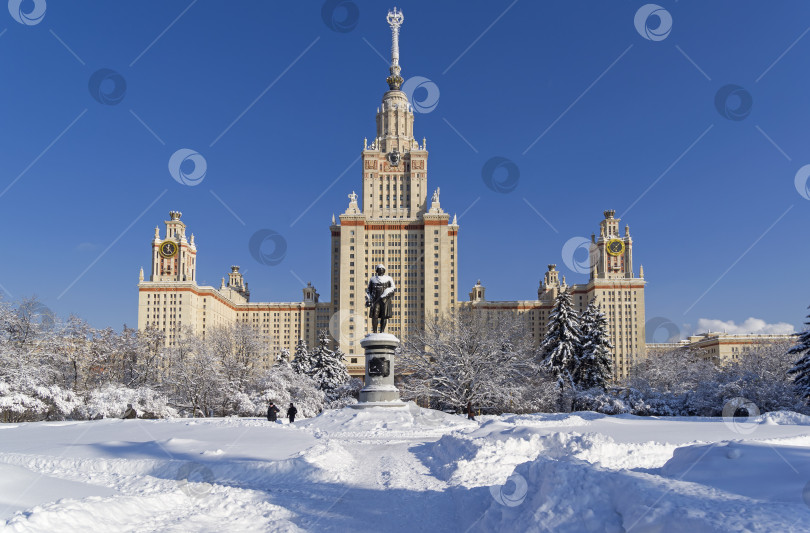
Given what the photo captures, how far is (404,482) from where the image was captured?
39.6 ft

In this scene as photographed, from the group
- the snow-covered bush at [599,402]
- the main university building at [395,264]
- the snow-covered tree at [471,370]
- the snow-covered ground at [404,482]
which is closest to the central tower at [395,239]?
the main university building at [395,264]

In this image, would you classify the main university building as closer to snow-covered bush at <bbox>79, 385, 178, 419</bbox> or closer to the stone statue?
snow-covered bush at <bbox>79, 385, 178, 419</bbox>

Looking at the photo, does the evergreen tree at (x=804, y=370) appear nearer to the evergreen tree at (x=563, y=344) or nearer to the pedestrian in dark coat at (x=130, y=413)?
the evergreen tree at (x=563, y=344)

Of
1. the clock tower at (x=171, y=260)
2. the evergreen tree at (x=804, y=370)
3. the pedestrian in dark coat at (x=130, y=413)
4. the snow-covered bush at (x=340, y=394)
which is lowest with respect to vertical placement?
the snow-covered bush at (x=340, y=394)

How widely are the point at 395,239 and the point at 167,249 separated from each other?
45.7m

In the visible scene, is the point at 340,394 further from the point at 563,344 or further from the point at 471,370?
the point at 563,344

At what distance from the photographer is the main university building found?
11669cm

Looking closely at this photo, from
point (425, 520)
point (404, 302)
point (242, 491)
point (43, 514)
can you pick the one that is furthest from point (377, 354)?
point (404, 302)

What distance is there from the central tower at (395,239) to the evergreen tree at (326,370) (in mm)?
54059

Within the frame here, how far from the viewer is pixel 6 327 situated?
114 feet

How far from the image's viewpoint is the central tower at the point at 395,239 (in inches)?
4592

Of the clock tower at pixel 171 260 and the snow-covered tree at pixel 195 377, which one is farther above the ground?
the clock tower at pixel 171 260

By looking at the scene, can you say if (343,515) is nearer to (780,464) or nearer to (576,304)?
(780,464)

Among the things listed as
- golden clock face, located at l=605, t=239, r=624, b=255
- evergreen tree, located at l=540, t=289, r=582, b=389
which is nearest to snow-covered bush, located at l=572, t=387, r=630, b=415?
evergreen tree, located at l=540, t=289, r=582, b=389
